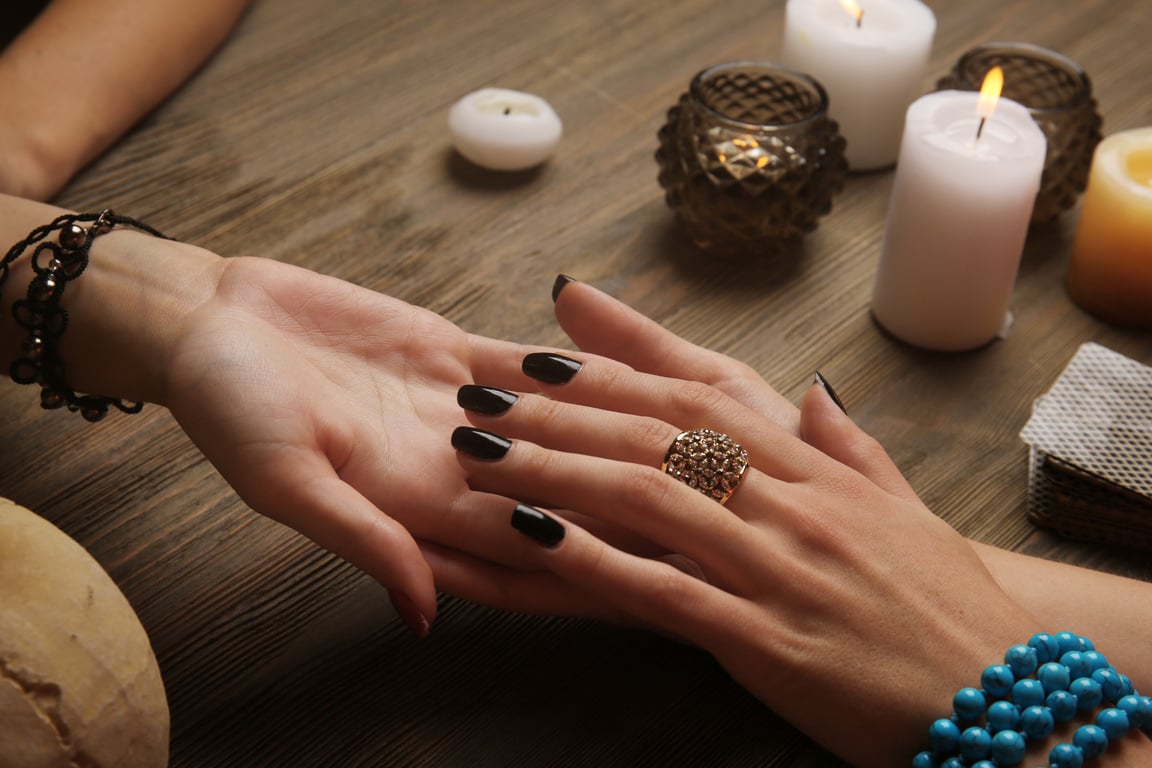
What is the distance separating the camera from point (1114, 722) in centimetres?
57

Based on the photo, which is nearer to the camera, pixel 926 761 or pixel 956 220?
pixel 926 761

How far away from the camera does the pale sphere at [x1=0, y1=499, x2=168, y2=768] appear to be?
1.62ft

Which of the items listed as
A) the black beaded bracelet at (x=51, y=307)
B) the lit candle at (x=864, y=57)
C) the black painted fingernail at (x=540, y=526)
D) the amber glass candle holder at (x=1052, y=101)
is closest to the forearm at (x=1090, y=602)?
the black painted fingernail at (x=540, y=526)

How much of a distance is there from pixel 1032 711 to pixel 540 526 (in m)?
0.28

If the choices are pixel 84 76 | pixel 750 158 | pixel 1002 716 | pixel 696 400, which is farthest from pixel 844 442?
pixel 84 76

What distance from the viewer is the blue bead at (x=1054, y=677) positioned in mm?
570

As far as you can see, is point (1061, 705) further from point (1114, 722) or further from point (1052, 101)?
point (1052, 101)

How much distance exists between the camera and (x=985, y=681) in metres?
Answer: 0.57

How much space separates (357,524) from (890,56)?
2.38 feet

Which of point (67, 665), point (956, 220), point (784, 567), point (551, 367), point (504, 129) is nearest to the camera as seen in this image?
point (67, 665)

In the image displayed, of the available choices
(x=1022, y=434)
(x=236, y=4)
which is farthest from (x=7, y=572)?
(x=236, y=4)

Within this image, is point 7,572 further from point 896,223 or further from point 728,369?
point 896,223

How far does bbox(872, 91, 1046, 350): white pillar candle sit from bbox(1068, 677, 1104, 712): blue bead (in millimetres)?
381

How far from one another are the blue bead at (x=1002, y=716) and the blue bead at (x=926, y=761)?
3 cm
